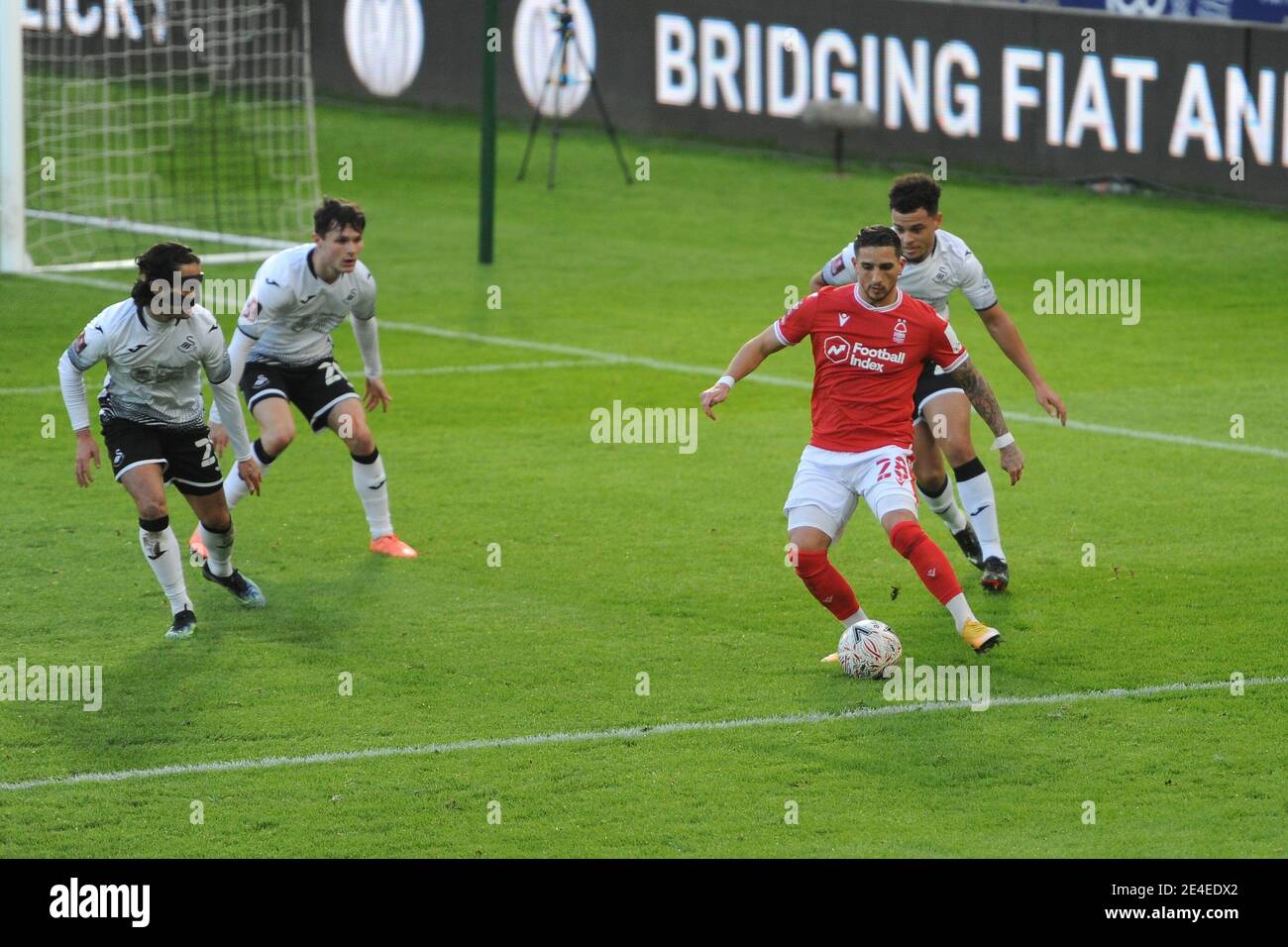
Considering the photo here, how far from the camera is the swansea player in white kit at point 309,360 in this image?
35.9 ft

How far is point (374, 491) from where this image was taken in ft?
36.6

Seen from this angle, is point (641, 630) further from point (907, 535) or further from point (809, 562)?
point (907, 535)

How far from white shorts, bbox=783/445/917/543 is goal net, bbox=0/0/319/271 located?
12.8m

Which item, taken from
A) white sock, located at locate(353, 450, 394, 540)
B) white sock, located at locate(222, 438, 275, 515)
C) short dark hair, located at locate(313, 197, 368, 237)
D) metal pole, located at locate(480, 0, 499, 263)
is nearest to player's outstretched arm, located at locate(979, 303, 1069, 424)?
short dark hair, located at locate(313, 197, 368, 237)

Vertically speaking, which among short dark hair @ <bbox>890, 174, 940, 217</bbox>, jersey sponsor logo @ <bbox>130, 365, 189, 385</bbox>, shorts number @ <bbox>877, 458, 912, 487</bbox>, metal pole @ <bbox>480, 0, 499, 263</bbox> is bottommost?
shorts number @ <bbox>877, 458, 912, 487</bbox>

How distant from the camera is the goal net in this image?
22.7 metres

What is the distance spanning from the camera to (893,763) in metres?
7.80

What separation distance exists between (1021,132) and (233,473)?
17.3 meters

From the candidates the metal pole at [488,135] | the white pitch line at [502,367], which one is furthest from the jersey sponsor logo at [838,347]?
the metal pole at [488,135]

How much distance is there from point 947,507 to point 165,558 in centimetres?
419

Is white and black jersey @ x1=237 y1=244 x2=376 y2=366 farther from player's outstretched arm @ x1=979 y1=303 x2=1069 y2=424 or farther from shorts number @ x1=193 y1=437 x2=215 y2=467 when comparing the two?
player's outstretched arm @ x1=979 y1=303 x2=1069 y2=424

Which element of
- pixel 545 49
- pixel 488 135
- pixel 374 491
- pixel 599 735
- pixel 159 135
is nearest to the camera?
pixel 599 735

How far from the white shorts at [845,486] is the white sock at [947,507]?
1.69 meters

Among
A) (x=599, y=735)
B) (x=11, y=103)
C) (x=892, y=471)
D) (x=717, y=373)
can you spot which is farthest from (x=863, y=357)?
(x=11, y=103)
